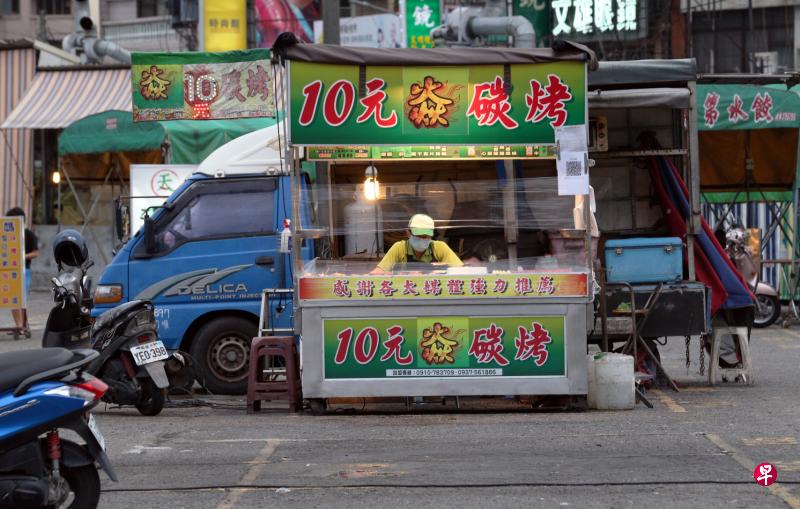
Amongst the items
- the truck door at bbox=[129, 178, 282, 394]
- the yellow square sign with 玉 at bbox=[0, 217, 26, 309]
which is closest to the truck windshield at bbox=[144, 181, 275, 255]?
the truck door at bbox=[129, 178, 282, 394]

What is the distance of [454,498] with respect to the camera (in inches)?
273

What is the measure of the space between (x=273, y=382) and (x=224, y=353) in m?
1.35

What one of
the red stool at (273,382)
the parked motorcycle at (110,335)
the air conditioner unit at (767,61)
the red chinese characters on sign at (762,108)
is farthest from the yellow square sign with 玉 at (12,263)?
the air conditioner unit at (767,61)

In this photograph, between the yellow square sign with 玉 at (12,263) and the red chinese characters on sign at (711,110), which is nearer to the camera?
the red chinese characters on sign at (711,110)

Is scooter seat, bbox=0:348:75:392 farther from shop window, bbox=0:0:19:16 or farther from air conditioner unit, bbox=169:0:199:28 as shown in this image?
shop window, bbox=0:0:19:16

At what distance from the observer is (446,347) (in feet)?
33.8

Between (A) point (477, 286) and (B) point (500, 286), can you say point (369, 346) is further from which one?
(B) point (500, 286)

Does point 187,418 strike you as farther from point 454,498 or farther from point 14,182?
point 14,182

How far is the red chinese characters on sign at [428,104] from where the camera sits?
1045 centimetres

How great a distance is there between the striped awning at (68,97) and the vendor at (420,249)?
14000mm

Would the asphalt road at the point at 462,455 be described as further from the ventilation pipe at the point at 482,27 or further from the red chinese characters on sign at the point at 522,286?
the ventilation pipe at the point at 482,27

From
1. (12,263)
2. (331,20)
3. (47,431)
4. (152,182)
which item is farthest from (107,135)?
(47,431)

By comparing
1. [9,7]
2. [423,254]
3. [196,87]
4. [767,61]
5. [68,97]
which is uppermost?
[9,7]

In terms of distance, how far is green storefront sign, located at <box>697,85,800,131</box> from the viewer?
15.4 m
